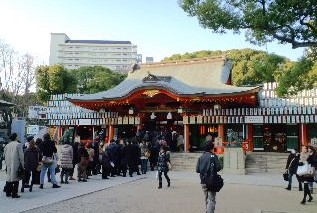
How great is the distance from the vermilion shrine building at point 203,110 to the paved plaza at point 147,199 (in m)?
9.60

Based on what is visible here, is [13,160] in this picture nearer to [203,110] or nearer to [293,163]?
[293,163]

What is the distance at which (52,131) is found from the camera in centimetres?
3278

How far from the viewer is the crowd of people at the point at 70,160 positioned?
34.2ft

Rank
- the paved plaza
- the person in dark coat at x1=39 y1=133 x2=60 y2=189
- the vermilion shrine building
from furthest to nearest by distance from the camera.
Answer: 1. the vermilion shrine building
2. the person in dark coat at x1=39 y1=133 x2=60 y2=189
3. the paved plaza

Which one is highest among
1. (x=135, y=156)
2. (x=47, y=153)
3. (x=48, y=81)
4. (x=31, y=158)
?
(x=48, y=81)

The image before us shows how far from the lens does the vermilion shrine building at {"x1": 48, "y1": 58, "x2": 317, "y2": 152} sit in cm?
2430

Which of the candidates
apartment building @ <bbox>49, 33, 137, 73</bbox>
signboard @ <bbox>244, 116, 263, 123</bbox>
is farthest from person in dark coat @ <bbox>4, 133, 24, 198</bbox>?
apartment building @ <bbox>49, 33, 137, 73</bbox>

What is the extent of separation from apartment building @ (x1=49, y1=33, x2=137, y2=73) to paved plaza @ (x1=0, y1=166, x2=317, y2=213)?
3490 inches

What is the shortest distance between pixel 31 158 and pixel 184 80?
753 inches

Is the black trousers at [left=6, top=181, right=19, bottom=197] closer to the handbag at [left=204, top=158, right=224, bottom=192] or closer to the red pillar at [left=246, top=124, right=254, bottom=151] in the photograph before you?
the handbag at [left=204, top=158, right=224, bottom=192]

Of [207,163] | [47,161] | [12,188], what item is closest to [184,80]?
[47,161]

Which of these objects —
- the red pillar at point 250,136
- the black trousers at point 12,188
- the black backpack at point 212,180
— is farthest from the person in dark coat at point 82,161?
the red pillar at point 250,136

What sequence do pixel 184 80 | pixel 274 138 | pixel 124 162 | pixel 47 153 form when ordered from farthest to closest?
pixel 184 80 < pixel 274 138 < pixel 124 162 < pixel 47 153

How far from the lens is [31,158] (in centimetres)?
1164
